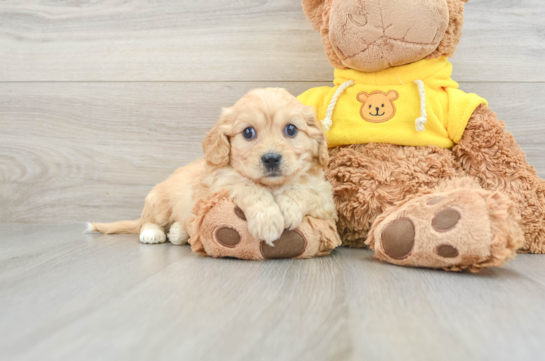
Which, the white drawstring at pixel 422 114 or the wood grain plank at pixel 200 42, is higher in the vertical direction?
the wood grain plank at pixel 200 42

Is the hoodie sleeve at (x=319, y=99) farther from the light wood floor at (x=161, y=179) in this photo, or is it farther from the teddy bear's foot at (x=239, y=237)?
the teddy bear's foot at (x=239, y=237)

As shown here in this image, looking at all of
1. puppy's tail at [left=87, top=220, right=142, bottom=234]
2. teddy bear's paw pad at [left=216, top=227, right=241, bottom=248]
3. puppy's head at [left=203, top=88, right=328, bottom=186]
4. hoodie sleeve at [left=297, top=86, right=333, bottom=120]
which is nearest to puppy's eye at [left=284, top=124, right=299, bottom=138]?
puppy's head at [left=203, top=88, right=328, bottom=186]

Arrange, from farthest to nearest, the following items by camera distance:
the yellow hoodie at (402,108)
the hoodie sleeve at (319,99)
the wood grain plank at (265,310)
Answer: the hoodie sleeve at (319,99) < the yellow hoodie at (402,108) < the wood grain plank at (265,310)

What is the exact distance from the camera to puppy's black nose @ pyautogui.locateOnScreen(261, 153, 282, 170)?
45.6 inches

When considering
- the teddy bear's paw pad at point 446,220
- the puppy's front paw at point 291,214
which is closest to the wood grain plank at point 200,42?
the puppy's front paw at point 291,214

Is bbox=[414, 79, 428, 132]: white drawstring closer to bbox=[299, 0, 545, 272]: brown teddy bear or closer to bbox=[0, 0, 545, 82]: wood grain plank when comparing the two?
bbox=[299, 0, 545, 272]: brown teddy bear

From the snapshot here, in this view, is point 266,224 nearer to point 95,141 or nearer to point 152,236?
point 152,236

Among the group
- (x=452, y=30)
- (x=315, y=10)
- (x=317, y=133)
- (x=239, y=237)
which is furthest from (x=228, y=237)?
(x=452, y=30)

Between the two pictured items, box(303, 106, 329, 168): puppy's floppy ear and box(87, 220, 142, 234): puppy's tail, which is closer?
box(303, 106, 329, 168): puppy's floppy ear

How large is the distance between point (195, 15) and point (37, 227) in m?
1.18

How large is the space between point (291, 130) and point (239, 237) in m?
0.35

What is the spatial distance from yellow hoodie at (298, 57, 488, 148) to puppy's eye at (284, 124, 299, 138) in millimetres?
187

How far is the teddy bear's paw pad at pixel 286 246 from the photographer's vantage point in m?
1.16

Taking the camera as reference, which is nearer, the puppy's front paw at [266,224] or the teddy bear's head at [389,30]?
the puppy's front paw at [266,224]
